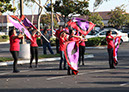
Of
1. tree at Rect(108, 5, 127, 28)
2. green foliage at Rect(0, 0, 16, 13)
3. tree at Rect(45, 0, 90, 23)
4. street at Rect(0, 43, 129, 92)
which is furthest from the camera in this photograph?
tree at Rect(108, 5, 127, 28)

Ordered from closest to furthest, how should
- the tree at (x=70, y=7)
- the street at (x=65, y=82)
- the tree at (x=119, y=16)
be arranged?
the street at (x=65, y=82)
the tree at (x=70, y=7)
the tree at (x=119, y=16)

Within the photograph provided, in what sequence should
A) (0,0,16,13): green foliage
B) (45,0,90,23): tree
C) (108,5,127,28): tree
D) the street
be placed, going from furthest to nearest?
(108,5,127,28): tree, (45,0,90,23): tree, (0,0,16,13): green foliage, the street

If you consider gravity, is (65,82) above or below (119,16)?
below

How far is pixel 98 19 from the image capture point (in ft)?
229

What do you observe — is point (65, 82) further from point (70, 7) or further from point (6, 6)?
point (70, 7)

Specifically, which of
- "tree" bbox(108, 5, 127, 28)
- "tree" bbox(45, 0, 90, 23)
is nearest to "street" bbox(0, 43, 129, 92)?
"tree" bbox(45, 0, 90, 23)

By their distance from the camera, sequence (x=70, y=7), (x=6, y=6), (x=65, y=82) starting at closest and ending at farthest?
(x=65, y=82) → (x=6, y=6) → (x=70, y=7)

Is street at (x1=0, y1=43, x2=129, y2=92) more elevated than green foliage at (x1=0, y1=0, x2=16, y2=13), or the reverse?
green foliage at (x1=0, y1=0, x2=16, y2=13)

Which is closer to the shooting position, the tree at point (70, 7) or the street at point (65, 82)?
the street at point (65, 82)

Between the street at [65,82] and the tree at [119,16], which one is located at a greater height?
the tree at [119,16]

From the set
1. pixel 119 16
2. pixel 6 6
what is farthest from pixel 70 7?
pixel 119 16

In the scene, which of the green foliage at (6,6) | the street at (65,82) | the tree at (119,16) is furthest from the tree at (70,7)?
the tree at (119,16)

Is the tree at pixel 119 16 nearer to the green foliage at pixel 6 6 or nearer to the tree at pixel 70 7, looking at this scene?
the tree at pixel 70 7

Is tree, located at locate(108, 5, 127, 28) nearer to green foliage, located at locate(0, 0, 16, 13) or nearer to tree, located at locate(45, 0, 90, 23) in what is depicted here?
tree, located at locate(45, 0, 90, 23)
